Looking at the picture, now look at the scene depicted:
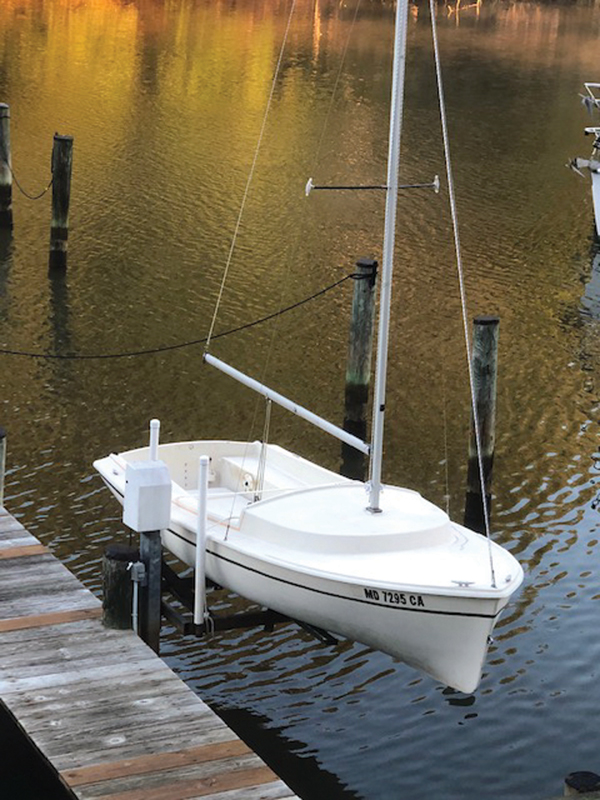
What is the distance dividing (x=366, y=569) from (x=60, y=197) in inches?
650

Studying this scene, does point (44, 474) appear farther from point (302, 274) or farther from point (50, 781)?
point (302, 274)

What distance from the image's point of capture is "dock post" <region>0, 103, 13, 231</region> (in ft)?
96.3

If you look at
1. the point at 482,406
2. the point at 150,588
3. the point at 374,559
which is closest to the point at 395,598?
the point at 374,559

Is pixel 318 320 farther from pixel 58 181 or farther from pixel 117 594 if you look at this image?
pixel 117 594

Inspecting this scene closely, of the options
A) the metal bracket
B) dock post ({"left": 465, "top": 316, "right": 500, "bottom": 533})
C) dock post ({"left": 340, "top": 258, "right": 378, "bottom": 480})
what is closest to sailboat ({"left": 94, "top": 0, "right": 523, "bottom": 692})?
the metal bracket

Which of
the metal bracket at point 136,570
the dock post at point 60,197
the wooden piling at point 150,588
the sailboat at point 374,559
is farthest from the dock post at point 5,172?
the metal bracket at point 136,570

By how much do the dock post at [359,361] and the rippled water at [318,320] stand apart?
46 centimetres

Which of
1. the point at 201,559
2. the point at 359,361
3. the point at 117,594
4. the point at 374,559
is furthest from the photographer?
the point at 359,361

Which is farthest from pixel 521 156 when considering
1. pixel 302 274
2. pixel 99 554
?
pixel 99 554

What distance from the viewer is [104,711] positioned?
39.7 feet

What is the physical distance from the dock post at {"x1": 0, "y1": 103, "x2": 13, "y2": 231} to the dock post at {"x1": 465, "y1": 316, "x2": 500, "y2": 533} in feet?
45.2

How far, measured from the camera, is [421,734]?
14102 mm

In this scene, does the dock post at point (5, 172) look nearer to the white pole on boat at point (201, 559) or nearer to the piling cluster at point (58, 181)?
the piling cluster at point (58, 181)

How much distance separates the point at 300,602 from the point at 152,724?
249 centimetres
